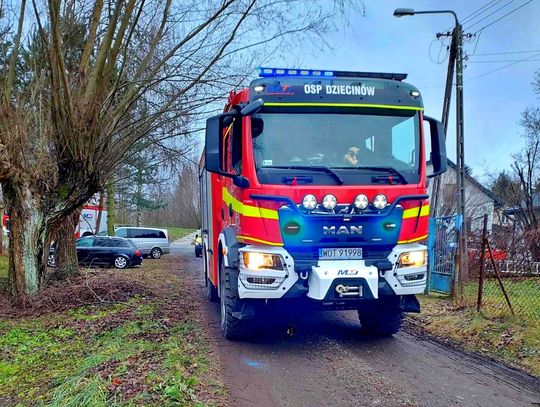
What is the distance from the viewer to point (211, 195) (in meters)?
9.17

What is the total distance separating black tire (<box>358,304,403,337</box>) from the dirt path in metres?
0.17

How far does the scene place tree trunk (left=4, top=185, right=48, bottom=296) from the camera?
9367 millimetres

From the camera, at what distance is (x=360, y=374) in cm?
550

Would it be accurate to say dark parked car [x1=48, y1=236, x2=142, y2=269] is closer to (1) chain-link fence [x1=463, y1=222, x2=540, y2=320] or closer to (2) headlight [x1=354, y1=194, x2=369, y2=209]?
(1) chain-link fence [x1=463, y1=222, x2=540, y2=320]

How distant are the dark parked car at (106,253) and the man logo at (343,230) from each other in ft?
56.8

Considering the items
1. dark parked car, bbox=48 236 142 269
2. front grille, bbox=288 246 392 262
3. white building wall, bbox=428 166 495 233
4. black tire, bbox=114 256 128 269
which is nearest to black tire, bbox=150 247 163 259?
dark parked car, bbox=48 236 142 269

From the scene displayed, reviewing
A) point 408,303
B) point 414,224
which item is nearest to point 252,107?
point 414,224

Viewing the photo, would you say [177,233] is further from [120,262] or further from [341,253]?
[341,253]

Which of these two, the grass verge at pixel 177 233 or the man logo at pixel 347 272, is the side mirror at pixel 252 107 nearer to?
the man logo at pixel 347 272

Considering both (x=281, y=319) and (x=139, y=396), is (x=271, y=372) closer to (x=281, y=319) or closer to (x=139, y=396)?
(x=139, y=396)

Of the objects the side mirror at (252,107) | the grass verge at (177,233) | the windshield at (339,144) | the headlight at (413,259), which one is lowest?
the grass verge at (177,233)

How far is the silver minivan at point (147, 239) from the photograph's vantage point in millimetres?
29203

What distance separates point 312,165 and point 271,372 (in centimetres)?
241

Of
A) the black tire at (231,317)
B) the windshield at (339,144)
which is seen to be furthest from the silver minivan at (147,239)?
the windshield at (339,144)
